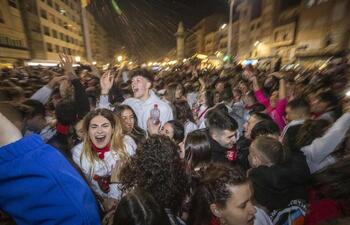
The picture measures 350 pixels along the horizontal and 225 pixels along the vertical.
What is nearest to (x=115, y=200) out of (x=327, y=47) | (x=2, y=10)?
(x=327, y=47)

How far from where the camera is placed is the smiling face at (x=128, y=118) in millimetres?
4287

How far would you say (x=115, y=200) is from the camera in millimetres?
2855

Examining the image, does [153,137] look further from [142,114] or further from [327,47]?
[327,47]

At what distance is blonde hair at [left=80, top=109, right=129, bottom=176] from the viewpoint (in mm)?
3250

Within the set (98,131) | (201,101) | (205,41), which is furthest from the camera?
(205,41)

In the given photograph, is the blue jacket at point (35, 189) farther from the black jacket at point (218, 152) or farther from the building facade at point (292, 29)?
the building facade at point (292, 29)

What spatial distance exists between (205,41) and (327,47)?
219 ft

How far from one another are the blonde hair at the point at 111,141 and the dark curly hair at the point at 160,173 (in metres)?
1.02

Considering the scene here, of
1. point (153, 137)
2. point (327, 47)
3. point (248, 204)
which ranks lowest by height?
point (248, 204)

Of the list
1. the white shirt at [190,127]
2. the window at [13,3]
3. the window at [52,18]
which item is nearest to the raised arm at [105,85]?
the white shirt at [190,127]

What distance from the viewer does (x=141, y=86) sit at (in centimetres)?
482

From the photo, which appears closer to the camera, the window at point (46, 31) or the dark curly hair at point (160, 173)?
the dark curly hair at point (160, 173)

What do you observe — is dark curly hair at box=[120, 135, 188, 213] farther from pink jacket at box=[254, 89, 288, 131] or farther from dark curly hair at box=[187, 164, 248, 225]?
pink jacket at box=[254, 89, 288, 131]

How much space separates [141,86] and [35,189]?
3.95 metres
